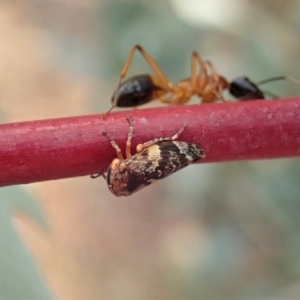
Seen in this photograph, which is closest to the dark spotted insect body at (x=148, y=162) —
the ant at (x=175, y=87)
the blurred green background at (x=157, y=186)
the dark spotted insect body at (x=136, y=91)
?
the ant at (x=175, y=87)

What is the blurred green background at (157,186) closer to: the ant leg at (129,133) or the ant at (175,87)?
the ant at (175,87)

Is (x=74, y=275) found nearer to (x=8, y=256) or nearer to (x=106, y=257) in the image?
(x=106, y=257)

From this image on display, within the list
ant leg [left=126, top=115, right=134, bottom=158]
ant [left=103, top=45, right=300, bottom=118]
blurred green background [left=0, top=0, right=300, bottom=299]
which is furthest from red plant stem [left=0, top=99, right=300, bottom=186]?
blurred green background [left=0, top=0, right=300, bottom=299]

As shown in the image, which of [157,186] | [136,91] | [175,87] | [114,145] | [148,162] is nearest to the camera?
[114,145]

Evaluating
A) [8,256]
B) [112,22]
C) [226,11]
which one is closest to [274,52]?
[226,11]

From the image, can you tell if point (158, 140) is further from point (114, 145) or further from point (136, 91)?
point (136, 91)

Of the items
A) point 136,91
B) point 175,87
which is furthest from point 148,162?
point 175,87

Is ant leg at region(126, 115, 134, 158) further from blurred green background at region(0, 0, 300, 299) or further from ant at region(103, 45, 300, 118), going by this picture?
blurred green background at region(0, 0, 300, 299)
